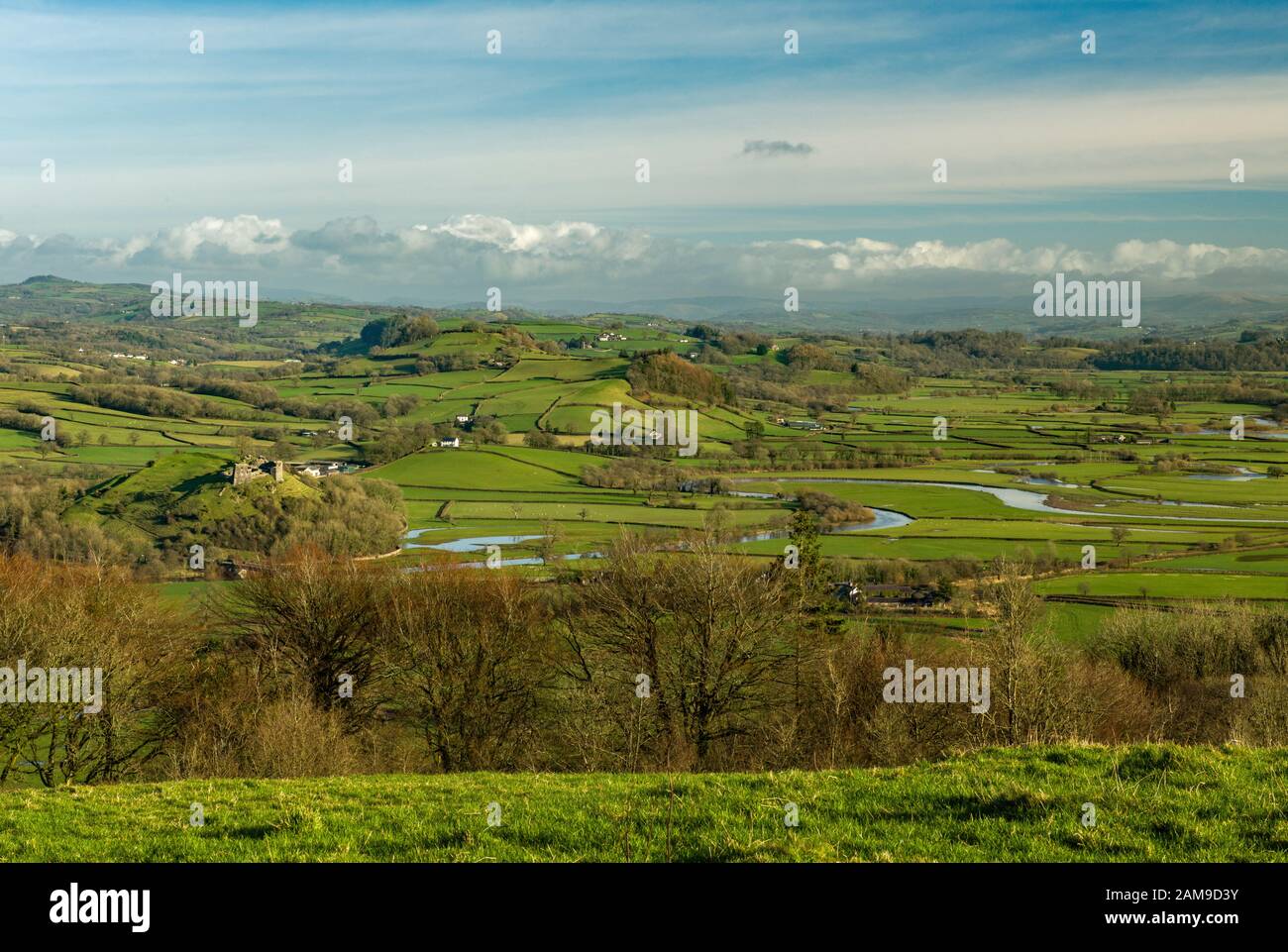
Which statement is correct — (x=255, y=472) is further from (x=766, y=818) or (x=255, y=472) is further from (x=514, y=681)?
(x=766, y=818)

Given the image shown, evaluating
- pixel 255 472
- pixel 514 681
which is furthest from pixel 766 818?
pixel 255 472

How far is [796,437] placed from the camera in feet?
397

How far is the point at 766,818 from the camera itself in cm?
916

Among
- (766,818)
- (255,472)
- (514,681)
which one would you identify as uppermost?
Result: (766,818)

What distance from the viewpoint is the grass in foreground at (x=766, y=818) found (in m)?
8.09

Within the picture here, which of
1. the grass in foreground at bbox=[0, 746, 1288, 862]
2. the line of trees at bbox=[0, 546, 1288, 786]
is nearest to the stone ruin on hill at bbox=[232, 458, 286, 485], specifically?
the line of trees at bbox=[0, 546, 1288, 786]

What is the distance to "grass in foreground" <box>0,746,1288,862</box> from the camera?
8094 mm

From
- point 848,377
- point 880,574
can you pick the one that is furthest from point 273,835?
point 848,377

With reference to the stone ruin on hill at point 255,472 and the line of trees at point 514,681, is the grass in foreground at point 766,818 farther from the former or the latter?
the stone ruin on hill at point 255,472

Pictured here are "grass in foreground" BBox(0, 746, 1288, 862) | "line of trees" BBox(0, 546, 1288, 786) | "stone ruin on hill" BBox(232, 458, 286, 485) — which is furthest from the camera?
"stone ruin on hill" BBox(232, 458, 286, 485)

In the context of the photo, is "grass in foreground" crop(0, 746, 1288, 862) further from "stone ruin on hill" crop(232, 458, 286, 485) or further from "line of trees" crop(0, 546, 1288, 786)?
"stone ruin on hill" crop(232, 458, 286, 485)

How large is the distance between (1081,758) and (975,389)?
588ft
